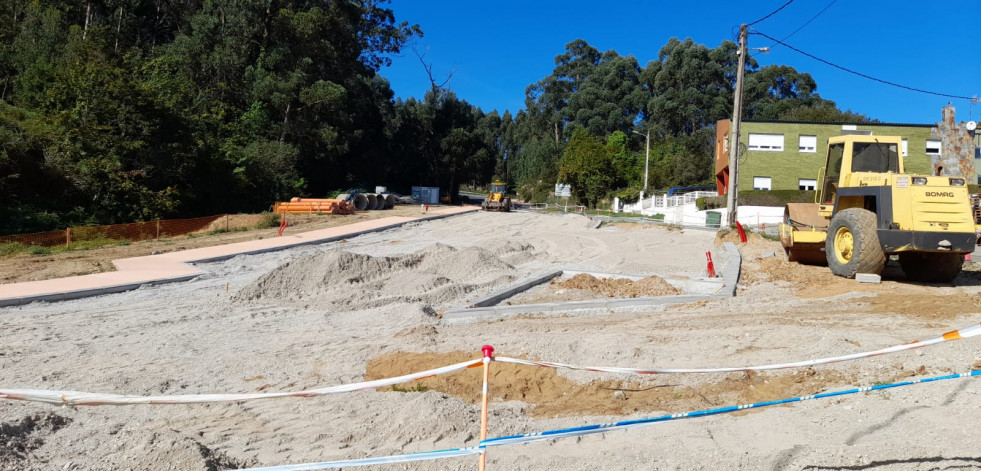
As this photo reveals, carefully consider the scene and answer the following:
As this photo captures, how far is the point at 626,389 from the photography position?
583 cm

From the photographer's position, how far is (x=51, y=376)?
6.61 metres

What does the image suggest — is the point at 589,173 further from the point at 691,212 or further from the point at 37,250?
the point at 37,250

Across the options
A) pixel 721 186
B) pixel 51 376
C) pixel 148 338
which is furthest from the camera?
pixel 721 186

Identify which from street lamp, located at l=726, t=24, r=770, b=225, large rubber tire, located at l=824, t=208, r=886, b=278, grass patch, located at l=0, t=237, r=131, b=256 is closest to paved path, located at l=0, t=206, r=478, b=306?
grass patch, located at l=0, t=237, r=131, b=256

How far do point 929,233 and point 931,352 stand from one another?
15.4 ft

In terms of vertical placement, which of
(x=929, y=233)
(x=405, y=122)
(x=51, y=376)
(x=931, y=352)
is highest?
(x=405, y=122)

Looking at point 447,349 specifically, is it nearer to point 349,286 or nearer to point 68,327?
point 349,286

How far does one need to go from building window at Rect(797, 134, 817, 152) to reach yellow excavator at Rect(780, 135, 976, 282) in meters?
29.3

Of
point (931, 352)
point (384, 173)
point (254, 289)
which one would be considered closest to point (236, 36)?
point (384, 173)

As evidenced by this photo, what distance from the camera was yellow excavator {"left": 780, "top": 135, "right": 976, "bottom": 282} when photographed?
9.92m

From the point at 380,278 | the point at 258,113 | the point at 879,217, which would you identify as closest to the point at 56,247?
the point at 380,278

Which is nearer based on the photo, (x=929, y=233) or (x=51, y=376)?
(x=51, y=376)

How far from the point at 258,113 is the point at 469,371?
39190mm

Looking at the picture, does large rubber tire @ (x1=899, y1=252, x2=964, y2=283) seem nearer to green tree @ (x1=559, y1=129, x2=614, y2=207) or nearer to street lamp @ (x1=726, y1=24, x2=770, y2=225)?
street lamp @ (x1=726, y1=24, x2=770, y2=225)
